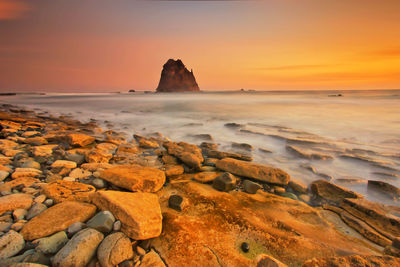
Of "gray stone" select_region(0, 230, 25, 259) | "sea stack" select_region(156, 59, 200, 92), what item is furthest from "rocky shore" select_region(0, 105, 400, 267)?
"sea stack" select_region(156, 59, 200, 92)

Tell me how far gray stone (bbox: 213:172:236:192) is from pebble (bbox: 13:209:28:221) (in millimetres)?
2653

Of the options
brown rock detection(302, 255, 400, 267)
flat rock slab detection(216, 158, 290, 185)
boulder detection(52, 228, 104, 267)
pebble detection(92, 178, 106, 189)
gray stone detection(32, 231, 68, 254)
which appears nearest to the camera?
brown rock detection(302, 255, 400, 267)

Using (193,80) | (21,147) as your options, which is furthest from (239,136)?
(193,80)

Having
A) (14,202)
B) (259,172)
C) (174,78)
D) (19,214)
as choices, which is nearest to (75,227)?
(19,214)

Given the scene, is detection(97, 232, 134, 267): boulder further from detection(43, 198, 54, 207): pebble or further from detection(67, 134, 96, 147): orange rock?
detection(67, 134, 96, 147): orange rock

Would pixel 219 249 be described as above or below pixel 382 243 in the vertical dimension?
above

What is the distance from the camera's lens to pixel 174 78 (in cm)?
13088

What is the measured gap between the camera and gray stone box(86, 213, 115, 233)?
1956 mm

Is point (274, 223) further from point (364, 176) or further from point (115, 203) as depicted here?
point (364, 176)

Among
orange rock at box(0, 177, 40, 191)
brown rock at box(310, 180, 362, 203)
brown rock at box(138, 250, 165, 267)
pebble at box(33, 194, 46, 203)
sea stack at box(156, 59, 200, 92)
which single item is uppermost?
sea stack at box(156, 59, 200, 92)

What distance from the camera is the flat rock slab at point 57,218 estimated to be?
6.15ft

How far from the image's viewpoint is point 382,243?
229cm

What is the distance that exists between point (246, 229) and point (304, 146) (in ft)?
17.3

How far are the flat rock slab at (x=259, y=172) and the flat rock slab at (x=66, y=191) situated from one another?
2573 mm
